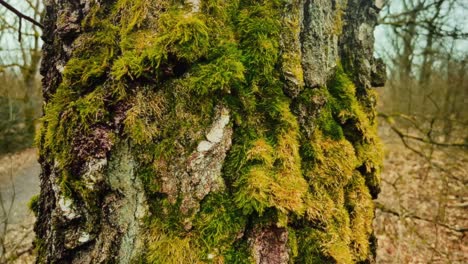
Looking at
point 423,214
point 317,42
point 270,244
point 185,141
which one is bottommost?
point 423,214

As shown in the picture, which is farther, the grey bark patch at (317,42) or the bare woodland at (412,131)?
the bare woodland at (412,131)

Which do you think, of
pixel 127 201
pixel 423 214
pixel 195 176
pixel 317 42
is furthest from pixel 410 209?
pixel 127 201

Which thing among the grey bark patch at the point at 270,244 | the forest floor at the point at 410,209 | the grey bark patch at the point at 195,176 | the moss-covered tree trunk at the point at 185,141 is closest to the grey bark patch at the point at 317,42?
the moss-covered tree trunk at the point at 185,141

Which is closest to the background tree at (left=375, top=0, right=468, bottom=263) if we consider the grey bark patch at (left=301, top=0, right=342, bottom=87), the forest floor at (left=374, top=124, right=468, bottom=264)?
the forest floor at (left=374, top=124, right=468, bottom=264)

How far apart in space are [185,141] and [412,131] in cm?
1522

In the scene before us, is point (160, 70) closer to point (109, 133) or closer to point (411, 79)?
point (109, 133)

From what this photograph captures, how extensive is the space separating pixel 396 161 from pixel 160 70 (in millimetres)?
10993

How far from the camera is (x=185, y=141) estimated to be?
1.26 metres

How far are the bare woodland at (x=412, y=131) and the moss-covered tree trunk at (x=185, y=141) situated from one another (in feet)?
10.8

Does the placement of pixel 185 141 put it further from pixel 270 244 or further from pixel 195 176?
pixel 270 244

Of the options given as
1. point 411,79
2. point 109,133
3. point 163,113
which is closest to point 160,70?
point 163,113

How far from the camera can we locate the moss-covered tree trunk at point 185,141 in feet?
4.08

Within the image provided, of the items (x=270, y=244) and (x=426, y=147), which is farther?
(x=426, y=147)

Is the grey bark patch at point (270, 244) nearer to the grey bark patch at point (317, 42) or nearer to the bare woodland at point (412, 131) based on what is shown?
the grey bark patch at point (317, 42)
